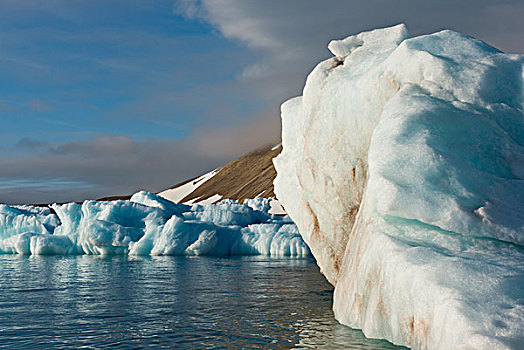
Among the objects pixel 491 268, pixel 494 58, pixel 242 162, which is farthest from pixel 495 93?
pixel 242 162

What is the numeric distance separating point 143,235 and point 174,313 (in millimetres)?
23053


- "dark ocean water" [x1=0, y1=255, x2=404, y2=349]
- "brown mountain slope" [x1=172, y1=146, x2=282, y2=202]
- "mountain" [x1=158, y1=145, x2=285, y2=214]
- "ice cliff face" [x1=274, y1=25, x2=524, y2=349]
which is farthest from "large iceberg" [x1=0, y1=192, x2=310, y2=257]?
"mountain" [x1=158, y1=145, x2=285, y2=214]

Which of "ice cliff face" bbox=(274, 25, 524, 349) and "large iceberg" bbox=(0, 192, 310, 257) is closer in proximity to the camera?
"ice cliff face" bbox=(274, 25, 524, 349)

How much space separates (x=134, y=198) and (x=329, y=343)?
37.6m

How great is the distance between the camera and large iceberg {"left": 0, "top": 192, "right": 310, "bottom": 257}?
30.6m

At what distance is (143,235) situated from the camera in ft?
107

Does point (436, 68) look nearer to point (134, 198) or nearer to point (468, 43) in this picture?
point (468, 43)

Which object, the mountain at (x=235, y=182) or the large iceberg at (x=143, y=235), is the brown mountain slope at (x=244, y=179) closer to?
the mountain at (x=235, y=182)

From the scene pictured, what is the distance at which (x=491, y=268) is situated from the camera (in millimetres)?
5086

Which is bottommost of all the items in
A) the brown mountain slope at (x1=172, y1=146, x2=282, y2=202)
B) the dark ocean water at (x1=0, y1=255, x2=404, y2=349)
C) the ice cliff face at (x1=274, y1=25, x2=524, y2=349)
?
the dark ocean water at (x1=0, y1=255, x2=404, y2=349)

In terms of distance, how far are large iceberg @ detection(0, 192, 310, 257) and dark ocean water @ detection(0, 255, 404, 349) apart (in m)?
12.6

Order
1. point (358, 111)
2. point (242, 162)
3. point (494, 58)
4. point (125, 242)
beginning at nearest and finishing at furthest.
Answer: point (494, 58), point (358, 111), point (125, 242), point (242, 162)

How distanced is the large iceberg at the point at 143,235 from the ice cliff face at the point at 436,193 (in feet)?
72.4

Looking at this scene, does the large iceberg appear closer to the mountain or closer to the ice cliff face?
the ice cliff face
